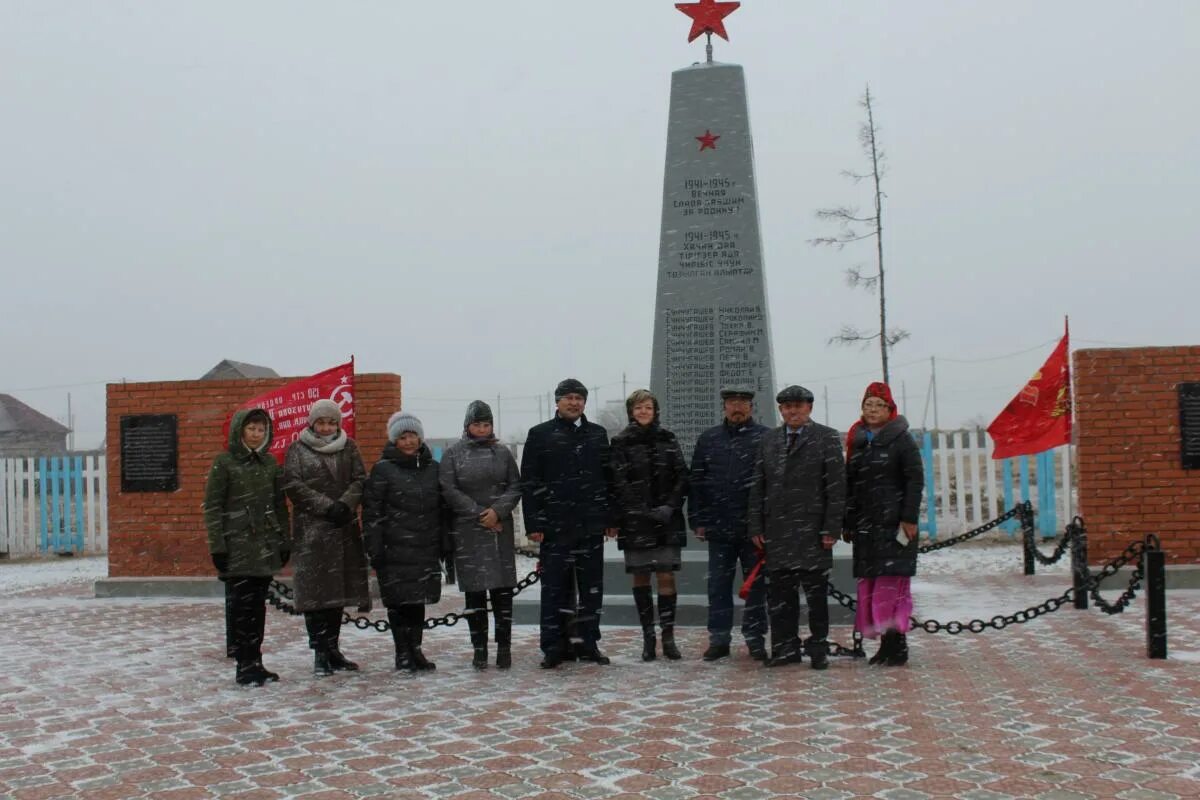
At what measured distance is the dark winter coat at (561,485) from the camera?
6.62 meters

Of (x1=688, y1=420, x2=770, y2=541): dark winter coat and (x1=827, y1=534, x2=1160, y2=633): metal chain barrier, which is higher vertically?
(x1=688, y1=420, x2=770, y2=541): dark winter coat

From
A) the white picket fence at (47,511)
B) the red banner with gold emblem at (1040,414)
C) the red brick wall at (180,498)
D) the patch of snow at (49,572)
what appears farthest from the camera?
the white picket fence at (47,511)

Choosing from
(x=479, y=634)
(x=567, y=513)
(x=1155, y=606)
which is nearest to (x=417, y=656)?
(x=479, y=634)

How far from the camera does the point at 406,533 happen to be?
6453mm

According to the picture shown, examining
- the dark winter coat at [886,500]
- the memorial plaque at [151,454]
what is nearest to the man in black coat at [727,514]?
the dark winter coat at [886,500]

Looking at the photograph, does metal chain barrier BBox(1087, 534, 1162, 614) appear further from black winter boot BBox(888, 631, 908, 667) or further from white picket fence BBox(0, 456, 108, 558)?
white picket fence BBox(0, 456, 108, 558)

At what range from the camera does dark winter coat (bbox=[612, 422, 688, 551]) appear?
6625 mm

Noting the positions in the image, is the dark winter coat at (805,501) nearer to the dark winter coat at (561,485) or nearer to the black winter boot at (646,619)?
the black winter boot at (646,619)

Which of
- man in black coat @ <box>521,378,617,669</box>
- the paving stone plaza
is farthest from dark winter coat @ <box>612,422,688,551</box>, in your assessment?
the paving stone plaza

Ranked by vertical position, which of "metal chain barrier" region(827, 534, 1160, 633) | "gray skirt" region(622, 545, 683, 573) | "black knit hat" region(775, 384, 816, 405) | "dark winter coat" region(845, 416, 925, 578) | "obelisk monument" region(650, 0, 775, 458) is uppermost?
"obelisk monument" region(650, 0, 775, 458)

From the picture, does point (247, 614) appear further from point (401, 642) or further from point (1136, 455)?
point (1136, 455)

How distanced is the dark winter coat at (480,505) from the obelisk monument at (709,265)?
2.47m

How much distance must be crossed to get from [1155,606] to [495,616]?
3703 mm

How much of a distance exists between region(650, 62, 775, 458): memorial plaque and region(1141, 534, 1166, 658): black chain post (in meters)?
3.03
